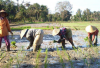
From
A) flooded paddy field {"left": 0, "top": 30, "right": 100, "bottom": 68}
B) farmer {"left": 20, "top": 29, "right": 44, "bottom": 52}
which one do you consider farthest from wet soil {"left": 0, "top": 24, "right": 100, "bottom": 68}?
farmer {"left": 20, "top": 29, "right": 44, "bottom": 52}

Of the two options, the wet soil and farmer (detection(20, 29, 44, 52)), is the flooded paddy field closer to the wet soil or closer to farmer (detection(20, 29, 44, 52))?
the wet soil

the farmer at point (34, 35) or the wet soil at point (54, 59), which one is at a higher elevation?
the farmer at point (34, 35)

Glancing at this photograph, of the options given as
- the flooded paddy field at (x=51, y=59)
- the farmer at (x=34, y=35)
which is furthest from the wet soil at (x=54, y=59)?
the farmer at (x=34, y=35)

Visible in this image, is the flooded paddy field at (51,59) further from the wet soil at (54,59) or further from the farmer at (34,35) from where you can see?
the farmer at (34,35)

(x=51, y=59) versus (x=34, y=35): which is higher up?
(x=34, y=35)

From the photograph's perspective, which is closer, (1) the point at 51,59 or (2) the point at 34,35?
(1) the point at 51,59

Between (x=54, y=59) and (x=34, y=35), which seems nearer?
(x=54, y=59)

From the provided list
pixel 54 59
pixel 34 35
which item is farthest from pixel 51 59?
pixel 34 35

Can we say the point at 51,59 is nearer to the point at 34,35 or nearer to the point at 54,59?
the point at 54,59

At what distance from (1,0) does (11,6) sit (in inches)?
151

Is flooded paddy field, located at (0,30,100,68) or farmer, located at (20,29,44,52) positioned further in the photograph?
farmer, located at (20,29,44,52)

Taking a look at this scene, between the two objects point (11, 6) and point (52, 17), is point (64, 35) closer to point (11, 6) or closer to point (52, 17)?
point (11, 6)

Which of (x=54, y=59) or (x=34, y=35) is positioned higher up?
(x=34, y=35)

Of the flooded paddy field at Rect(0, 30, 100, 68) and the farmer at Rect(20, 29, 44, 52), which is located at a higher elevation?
the farmer at Rect(20, 29, 44, 52)
